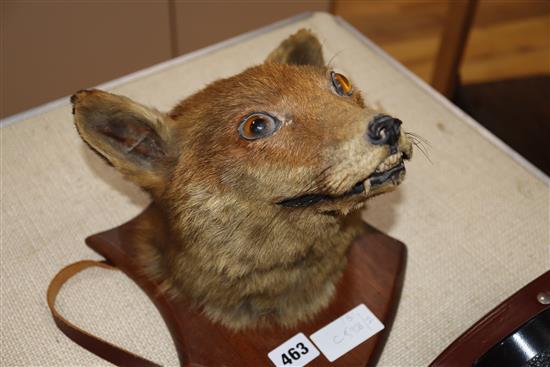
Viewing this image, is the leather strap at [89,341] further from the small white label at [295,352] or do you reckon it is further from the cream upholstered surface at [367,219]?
the small white label at [295,352]

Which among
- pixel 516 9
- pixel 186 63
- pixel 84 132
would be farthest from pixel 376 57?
pixel 516 9

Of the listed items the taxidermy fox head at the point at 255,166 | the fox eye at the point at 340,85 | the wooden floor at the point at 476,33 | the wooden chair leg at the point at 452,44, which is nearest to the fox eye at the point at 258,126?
the taxidermy fox head at the point at 255,166

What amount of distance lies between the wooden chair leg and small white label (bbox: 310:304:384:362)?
4.11 ft

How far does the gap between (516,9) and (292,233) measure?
7.35 ft

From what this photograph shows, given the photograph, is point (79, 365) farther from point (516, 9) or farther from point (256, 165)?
point (516, 9)

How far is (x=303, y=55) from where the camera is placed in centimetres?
135

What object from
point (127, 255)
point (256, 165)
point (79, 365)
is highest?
point (256, 165)

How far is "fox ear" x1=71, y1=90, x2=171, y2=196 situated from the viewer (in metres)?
1.13

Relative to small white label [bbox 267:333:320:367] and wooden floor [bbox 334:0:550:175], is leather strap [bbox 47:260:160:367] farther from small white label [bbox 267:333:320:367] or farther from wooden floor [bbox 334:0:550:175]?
wooden floor [bbox 334:0:550:175]

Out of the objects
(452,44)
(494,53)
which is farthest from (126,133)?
(494,53)

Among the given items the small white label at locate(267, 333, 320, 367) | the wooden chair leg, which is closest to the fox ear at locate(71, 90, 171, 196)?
the small white label at locate(267, 333, 320, 367)

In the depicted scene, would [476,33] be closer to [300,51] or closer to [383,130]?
[300,51]

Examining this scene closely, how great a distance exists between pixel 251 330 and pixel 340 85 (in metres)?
0.51

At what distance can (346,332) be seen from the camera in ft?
4.52
